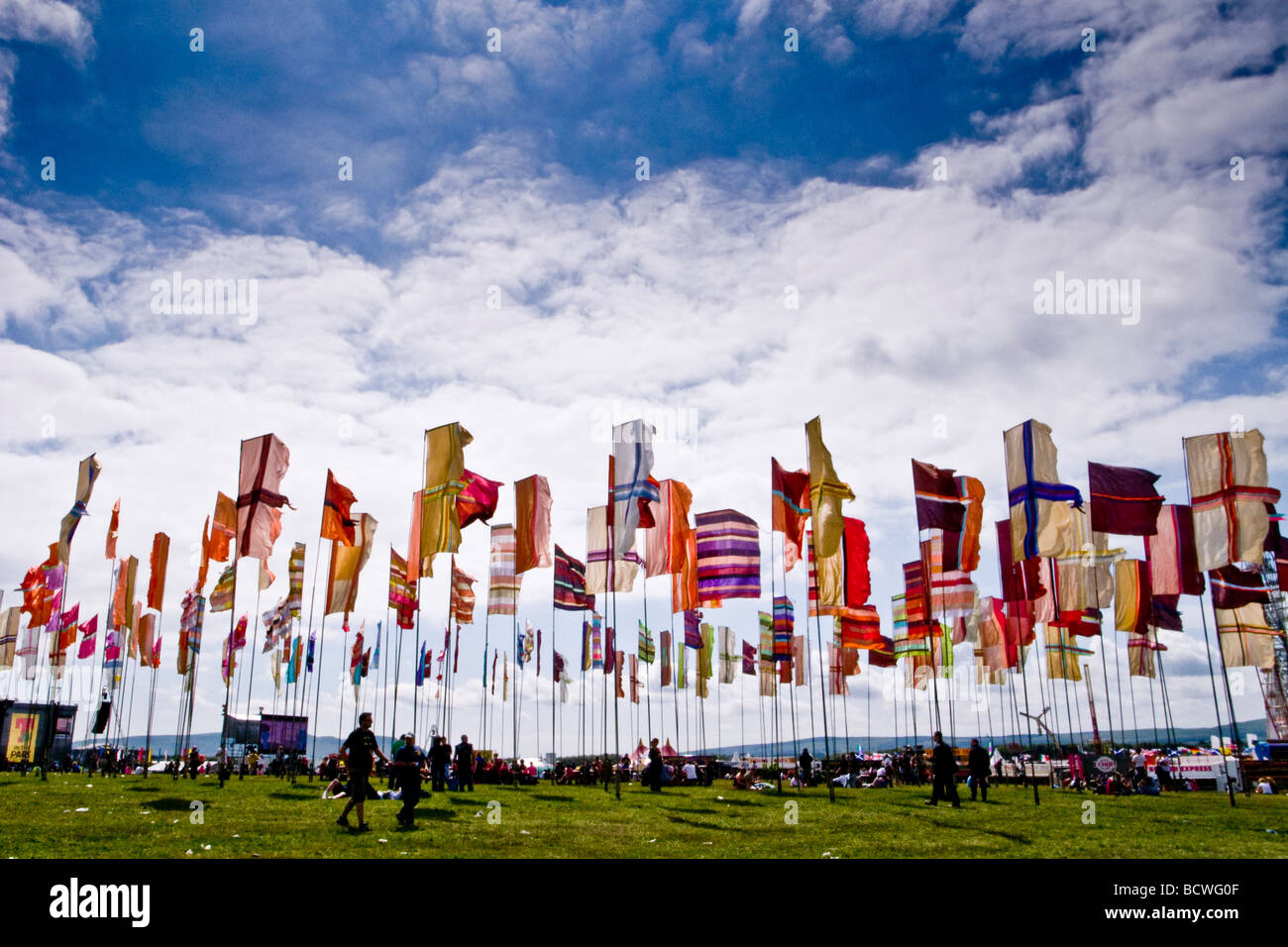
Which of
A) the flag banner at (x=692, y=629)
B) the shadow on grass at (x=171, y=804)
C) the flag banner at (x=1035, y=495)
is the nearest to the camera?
the shadow on grass at (x=171, y=804)

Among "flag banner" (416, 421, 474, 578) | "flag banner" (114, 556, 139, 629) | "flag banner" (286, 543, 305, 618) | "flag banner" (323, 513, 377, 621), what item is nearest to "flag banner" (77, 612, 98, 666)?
"flag banner" (114, 556, 139, 629)

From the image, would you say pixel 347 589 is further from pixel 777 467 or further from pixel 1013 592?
pixel 1013 592

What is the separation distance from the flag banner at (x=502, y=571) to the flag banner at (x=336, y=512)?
7.45 meters

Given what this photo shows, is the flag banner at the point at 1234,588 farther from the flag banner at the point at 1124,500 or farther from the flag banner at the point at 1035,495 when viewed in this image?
the flag banner at the point at 1035,495

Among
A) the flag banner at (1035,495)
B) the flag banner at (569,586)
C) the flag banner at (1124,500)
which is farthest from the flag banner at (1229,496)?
the flag banner at (569,586)

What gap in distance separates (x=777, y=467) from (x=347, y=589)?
17476 millimetres

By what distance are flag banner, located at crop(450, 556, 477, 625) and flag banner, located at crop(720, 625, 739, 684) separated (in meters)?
20.5

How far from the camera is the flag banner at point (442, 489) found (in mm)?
29766

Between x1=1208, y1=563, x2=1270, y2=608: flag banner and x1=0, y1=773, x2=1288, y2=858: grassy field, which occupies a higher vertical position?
x1=1208, y1=563, x2=1270, y2=608: flag banner

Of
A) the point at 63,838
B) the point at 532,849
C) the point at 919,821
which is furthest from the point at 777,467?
the point at 63,838

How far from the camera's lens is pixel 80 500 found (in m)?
31.4

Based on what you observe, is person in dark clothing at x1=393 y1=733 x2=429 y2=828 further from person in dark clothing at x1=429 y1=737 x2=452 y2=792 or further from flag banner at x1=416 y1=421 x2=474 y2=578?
flag banner at x1=416 y1=421 x2=474 y2=578

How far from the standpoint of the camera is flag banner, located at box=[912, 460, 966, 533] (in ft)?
96.8

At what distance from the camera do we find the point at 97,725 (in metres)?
44.6
